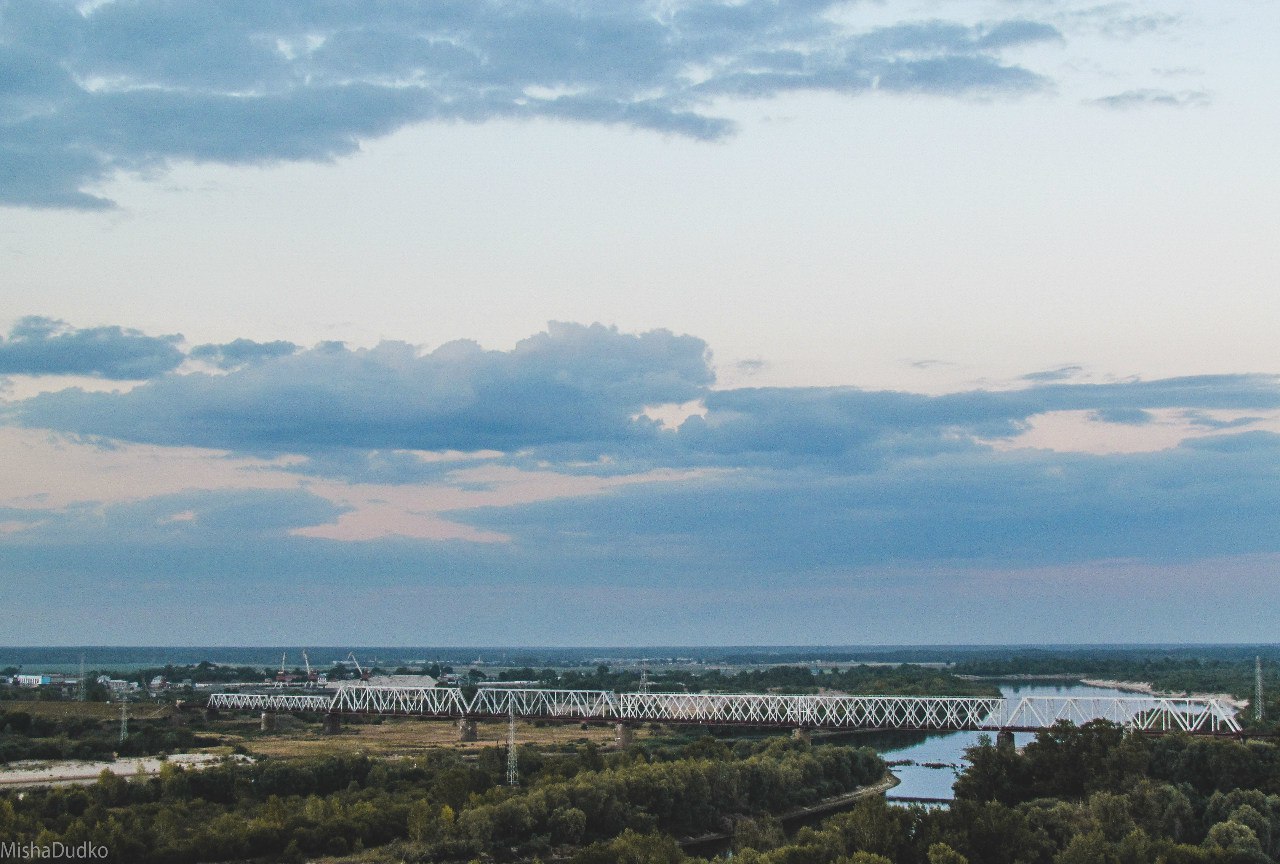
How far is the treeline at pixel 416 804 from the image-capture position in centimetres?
5756

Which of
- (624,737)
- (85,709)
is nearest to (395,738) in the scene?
(624,737)

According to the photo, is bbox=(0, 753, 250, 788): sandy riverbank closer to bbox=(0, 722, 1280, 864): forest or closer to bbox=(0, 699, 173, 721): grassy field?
bbox=(0, 722, 1280, 864): forest

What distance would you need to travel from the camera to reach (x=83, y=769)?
90625mm

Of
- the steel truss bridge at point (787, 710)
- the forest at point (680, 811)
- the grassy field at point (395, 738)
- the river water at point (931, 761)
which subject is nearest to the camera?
A: the forest at point (680, 811)

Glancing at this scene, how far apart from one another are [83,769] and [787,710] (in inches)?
2099

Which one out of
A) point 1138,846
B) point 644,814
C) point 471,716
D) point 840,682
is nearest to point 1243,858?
point 1138,846

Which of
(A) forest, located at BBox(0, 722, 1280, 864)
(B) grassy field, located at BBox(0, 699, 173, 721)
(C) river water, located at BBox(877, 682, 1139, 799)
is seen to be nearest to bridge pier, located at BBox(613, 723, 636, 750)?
(A) forest, located at BBox(0, 722, 1280, 864)

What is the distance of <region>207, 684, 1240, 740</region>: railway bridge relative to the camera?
9294 centimetres

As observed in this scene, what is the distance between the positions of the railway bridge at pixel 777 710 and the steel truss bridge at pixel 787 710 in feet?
0.42

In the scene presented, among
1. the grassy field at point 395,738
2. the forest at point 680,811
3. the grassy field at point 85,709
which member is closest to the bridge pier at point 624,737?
the grassy field at point 395,738

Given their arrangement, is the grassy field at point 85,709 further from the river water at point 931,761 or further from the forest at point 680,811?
the river water at point 931,761

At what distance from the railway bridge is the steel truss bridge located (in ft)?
0.42

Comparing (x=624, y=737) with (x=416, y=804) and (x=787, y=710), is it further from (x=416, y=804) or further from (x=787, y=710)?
(x=416, y=804)

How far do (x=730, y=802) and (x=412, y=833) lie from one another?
799 inches
